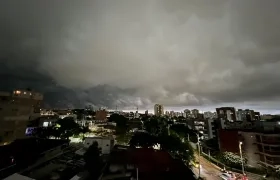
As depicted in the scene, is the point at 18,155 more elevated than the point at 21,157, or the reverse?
the point at 18,155

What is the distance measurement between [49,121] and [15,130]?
36.6 m

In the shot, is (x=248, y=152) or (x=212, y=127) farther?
(x=212, y=127)

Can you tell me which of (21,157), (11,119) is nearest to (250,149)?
(21,157)

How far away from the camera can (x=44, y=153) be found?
39.2m

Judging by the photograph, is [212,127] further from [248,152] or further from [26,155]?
[26,155]

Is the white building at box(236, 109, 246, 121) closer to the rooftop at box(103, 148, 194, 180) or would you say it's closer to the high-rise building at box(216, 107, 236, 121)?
the high-rise building at box(216, 107, 236, 121)

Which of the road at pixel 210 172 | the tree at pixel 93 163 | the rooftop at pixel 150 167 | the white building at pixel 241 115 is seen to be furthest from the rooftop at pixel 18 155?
the white building at pixel 241 115

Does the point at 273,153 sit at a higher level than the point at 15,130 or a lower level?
lower

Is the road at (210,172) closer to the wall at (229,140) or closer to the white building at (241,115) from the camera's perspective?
the wall at (229,140)

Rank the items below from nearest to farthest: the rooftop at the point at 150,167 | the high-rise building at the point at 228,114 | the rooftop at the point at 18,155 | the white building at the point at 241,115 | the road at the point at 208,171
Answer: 1. the rooftop at the point at 150,167
2. the rooftop at the point at 18,155
3. the road at the point at 208,171
4. the high-rise building at the point at 228,114
5. the white building at the point at 241,115

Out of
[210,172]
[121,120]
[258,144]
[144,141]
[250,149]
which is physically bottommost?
[210,172]

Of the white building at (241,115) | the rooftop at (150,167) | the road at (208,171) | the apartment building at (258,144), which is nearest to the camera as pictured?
the rooftop at (150,167)

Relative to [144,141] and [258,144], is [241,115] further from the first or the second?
[144,141]

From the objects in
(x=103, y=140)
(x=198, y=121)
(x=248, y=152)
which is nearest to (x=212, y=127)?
(x=198, y=121)
